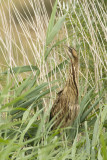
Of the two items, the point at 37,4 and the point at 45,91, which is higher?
the point at 37,4

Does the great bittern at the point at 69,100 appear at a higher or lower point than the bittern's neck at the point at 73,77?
lower

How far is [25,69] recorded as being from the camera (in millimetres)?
2363

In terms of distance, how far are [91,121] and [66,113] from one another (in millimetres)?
172

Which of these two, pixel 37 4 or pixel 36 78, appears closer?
pixel 36 78

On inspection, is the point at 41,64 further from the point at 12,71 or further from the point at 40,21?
the point at 40,21

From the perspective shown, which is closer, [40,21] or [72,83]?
[72,83]

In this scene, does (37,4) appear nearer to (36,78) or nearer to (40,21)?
(40,21)

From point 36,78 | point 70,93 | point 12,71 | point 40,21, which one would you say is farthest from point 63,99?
point 40,21

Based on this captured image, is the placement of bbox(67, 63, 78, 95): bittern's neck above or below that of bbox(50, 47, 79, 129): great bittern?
above

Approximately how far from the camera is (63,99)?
2340 millimetres

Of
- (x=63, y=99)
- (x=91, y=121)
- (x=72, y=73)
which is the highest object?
(x=72, y=73)

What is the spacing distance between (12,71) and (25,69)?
0.36 feet

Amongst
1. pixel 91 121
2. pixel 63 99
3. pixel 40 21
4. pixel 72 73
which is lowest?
pixel 91 121

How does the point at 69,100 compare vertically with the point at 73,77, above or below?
below
